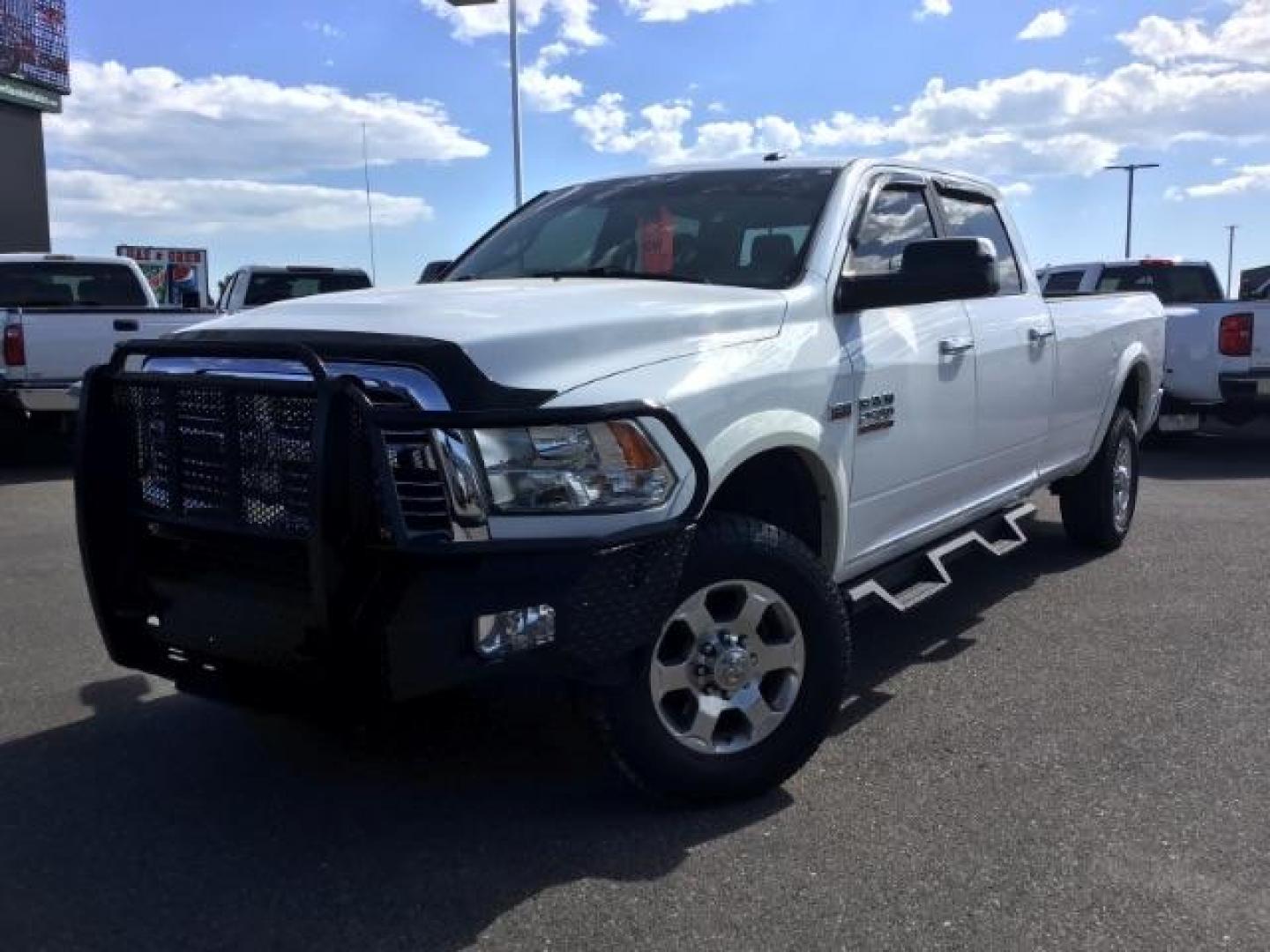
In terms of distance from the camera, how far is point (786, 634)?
3.68 m

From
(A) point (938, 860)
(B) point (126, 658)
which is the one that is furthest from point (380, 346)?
(A) point (938, 860)

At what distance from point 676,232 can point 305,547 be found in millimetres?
2099

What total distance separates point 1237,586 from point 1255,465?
5699mm

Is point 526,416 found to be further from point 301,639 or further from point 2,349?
point 2,349

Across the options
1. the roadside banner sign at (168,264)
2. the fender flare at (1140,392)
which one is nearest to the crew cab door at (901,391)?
the fender flare at (1140,392)

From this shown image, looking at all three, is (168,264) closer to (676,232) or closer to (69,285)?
(69,285)

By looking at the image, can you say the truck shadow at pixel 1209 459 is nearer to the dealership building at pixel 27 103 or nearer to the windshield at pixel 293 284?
the windshield at pixel 293 284

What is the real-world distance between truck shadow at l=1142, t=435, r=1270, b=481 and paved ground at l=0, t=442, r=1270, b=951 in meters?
5.95

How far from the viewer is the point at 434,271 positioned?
5523 mm

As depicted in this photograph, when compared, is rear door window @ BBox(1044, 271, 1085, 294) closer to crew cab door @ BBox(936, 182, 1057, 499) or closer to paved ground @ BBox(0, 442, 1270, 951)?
crew cab door @ BBox(936, 182, 1057, 499)

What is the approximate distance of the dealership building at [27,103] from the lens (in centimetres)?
3434

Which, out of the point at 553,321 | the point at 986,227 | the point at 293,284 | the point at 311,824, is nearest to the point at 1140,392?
the point at 986,227

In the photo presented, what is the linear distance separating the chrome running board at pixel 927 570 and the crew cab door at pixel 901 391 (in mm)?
129

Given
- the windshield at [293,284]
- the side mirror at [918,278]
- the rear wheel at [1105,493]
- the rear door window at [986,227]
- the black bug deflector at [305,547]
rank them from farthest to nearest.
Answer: the windshield at [293,284]
the rear wheel at [1105,493]
the rear door window at [986,227]
the side mirror at [918,278]
the black bug deflector at [305,547]
